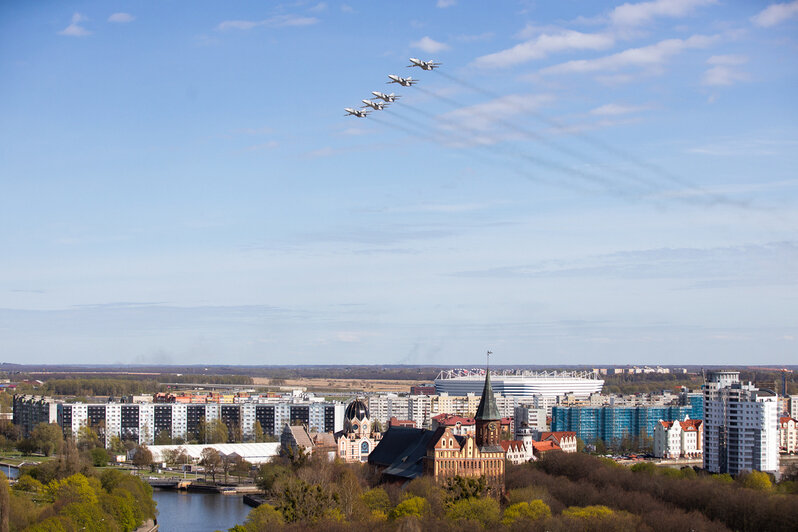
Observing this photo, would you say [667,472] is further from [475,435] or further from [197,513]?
[197,513]

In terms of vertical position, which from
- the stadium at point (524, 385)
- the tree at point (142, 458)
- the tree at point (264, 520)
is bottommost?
the tree at point (142, 458)

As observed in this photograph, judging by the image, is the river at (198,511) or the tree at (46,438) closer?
the river at (198,511)

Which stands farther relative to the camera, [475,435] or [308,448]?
[308,448]

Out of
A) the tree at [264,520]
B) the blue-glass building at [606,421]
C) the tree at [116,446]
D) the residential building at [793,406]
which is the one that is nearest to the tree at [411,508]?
the tree at [264,520]

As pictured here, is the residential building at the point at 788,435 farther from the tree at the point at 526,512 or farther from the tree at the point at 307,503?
the tree at the point at 307,503

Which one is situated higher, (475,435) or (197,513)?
(475,435)

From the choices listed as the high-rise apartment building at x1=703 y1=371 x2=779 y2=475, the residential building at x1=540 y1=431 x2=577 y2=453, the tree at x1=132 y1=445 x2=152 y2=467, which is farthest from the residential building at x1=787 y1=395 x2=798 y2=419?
the tree at x1=132 y1=445 x2=152 y2=467

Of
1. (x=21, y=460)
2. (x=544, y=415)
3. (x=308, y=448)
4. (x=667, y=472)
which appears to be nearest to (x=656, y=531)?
(x=667, y=472)

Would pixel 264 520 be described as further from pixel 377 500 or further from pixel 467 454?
pixel 467 454
